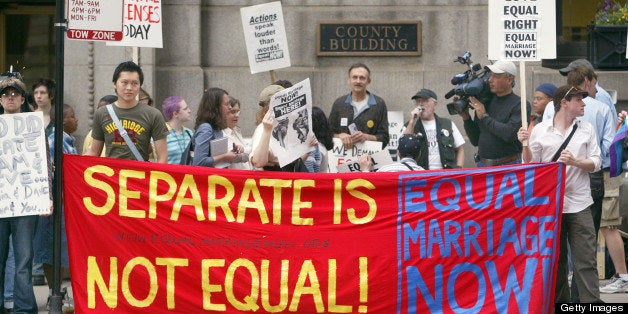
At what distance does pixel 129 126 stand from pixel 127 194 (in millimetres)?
1056

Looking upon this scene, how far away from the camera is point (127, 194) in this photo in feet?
34.1

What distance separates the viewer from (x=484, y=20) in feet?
55.4

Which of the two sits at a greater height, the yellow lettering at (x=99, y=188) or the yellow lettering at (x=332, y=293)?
the yellow lettering at (x=99, y=188)

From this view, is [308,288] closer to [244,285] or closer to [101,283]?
[244,285]

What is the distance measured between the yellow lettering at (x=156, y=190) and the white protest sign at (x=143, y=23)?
405 cm

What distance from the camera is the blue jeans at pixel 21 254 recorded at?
11.2 metres

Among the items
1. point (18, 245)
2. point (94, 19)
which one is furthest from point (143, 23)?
point (18, 245)

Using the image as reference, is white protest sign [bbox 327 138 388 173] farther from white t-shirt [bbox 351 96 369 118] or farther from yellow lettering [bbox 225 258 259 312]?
yellow lettering [bbox 225 258 259 312]

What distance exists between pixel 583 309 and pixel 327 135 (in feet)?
8.53

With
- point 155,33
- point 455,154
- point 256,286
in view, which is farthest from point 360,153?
point 256,286

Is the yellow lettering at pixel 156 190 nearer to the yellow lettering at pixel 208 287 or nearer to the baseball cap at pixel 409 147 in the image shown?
the yellow lettering at pixel 208 287

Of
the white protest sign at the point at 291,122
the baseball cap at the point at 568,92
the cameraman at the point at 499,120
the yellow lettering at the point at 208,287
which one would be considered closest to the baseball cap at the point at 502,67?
the cameraman at the point at 499,120

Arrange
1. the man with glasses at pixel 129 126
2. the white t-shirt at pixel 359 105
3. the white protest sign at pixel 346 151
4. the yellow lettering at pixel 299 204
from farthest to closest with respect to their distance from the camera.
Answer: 1. the white t-shirt at pixel 359 105
2. the white protest sign at pixel 346 151
3. the man with glasses at pixel 129 126
4. the yellow lettering at pixel 299 204

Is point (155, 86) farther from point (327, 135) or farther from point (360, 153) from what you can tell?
point (327, 135)
